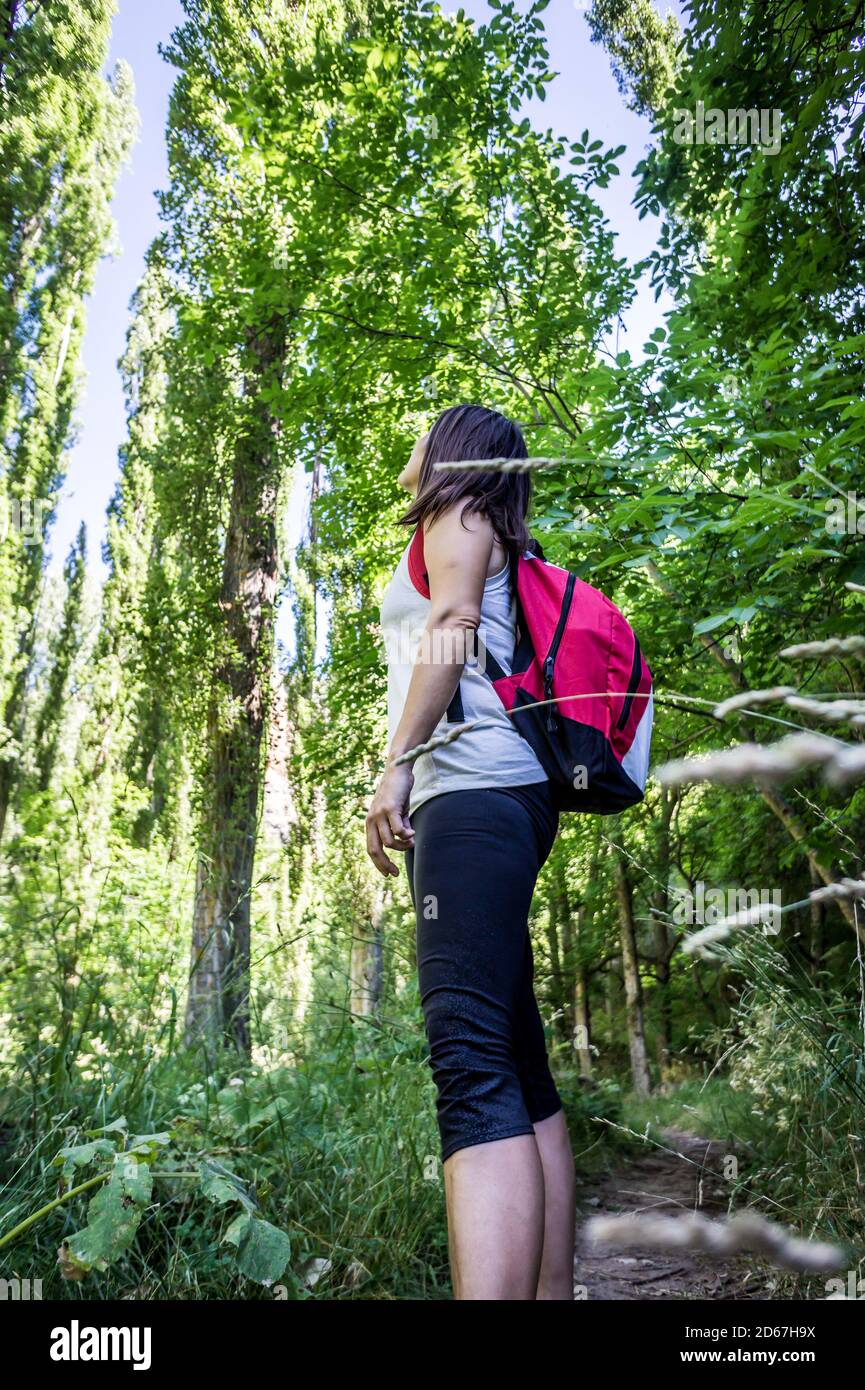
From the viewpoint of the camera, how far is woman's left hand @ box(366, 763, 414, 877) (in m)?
1.37

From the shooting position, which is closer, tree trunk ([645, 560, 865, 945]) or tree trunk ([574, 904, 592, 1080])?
tree trunk ([645, 560, 865, 945])

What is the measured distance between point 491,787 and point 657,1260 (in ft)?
6.76

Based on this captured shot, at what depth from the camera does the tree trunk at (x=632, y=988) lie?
28.7 ft

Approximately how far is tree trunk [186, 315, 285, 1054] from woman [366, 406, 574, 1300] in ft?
14.4

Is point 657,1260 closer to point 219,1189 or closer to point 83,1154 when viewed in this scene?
point 219,1189

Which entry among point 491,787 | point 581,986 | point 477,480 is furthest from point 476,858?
point 581,986

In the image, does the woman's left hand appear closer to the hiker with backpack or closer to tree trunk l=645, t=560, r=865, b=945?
the hiker with backpack

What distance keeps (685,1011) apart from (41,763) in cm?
1038

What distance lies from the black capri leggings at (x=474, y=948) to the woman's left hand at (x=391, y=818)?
0.11ft

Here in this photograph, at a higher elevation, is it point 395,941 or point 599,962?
point 395,941

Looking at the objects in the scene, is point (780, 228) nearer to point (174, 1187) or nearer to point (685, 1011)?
point (174, 1187)

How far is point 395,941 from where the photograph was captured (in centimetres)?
344

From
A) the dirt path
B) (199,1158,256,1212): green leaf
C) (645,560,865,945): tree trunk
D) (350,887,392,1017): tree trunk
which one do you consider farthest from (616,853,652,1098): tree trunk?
(199,1158,256,1212): green leaf
